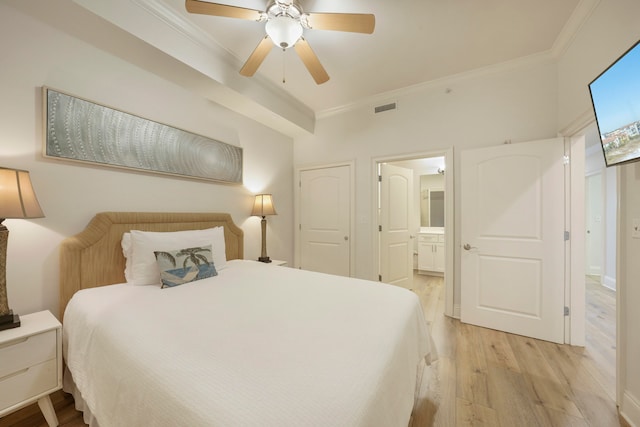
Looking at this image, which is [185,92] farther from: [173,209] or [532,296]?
[532,296]

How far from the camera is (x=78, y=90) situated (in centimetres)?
176

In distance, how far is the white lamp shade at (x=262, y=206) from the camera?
3.06 meters

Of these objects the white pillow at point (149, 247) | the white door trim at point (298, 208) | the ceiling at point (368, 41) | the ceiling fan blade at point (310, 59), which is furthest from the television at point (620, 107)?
the white pillow at point (149, 247)

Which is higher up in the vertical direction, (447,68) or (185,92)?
(447,68)

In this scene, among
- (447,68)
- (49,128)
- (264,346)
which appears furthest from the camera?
(447,68)

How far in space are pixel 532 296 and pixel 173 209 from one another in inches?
143

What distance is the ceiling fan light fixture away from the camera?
5.26 ft

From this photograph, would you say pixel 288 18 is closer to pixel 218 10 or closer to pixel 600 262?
pixel 218 10

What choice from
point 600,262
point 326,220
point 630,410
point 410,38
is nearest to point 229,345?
point 630,410

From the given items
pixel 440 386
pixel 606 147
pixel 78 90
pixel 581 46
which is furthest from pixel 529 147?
pixel 78 90

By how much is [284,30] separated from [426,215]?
15.8 feet

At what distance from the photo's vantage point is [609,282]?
3865 mm

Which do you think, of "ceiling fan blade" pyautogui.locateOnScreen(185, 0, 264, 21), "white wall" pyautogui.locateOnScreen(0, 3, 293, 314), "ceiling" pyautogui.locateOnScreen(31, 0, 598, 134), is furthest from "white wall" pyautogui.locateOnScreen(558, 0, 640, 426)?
"white wall" pyautogui.locateOnScreen(0, 3, 293, 314)

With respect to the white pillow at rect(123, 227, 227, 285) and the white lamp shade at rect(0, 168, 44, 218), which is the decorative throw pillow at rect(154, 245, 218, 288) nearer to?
the white pillow at rect(123, 227, 227, 285)
